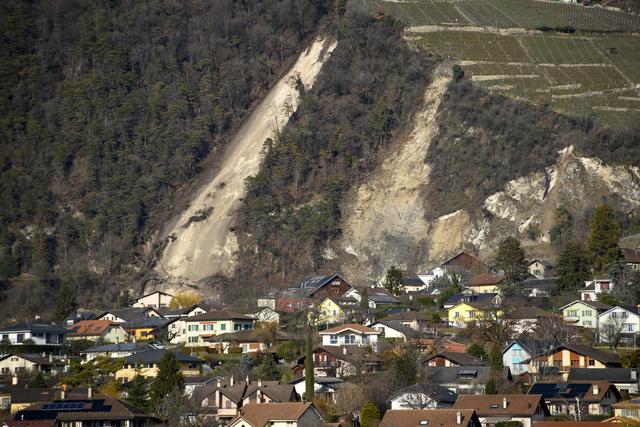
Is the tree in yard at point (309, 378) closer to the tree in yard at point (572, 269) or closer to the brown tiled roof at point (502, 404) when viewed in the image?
the brown tiled roof at point (502, 404)

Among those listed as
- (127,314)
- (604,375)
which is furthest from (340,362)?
(127,314)

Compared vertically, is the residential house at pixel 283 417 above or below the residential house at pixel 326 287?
below

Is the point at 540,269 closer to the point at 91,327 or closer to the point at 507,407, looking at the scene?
the point at 91,327

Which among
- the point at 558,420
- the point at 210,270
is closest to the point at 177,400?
the point at 558,420

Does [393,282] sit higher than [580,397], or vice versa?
[393,282]

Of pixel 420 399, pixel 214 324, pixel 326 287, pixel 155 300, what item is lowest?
pixel 420 399

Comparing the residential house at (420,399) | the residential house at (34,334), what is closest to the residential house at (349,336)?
the residential house at (420,399)

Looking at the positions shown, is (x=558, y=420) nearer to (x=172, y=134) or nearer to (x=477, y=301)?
(x=477, y=301)
